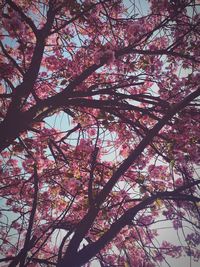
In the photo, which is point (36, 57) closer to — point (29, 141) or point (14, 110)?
point (14, 110)

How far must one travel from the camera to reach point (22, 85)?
4.11 meters

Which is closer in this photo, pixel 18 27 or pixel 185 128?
pixel 18 27

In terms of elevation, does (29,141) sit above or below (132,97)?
below

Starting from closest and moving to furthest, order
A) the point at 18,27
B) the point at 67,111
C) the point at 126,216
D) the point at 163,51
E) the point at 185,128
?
the point at 126,216, the point at 18,27, the point at 163,51, the point at 185,128, the point at 67,111

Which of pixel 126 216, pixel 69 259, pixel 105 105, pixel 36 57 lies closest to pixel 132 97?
pixel 105 105

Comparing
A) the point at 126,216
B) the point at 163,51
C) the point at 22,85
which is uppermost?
the point at 163,51

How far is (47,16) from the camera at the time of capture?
15.4 feet

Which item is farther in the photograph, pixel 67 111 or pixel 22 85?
pixel 67 111

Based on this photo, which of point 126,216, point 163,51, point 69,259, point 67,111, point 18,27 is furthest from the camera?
point 67,111

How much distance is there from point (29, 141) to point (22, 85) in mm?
1325

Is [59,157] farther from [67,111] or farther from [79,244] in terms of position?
[79,244]

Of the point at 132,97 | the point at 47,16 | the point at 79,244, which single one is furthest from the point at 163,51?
the point at 79,244

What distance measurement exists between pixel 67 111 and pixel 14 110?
1.72m

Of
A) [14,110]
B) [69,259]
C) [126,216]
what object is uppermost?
[14,110]
